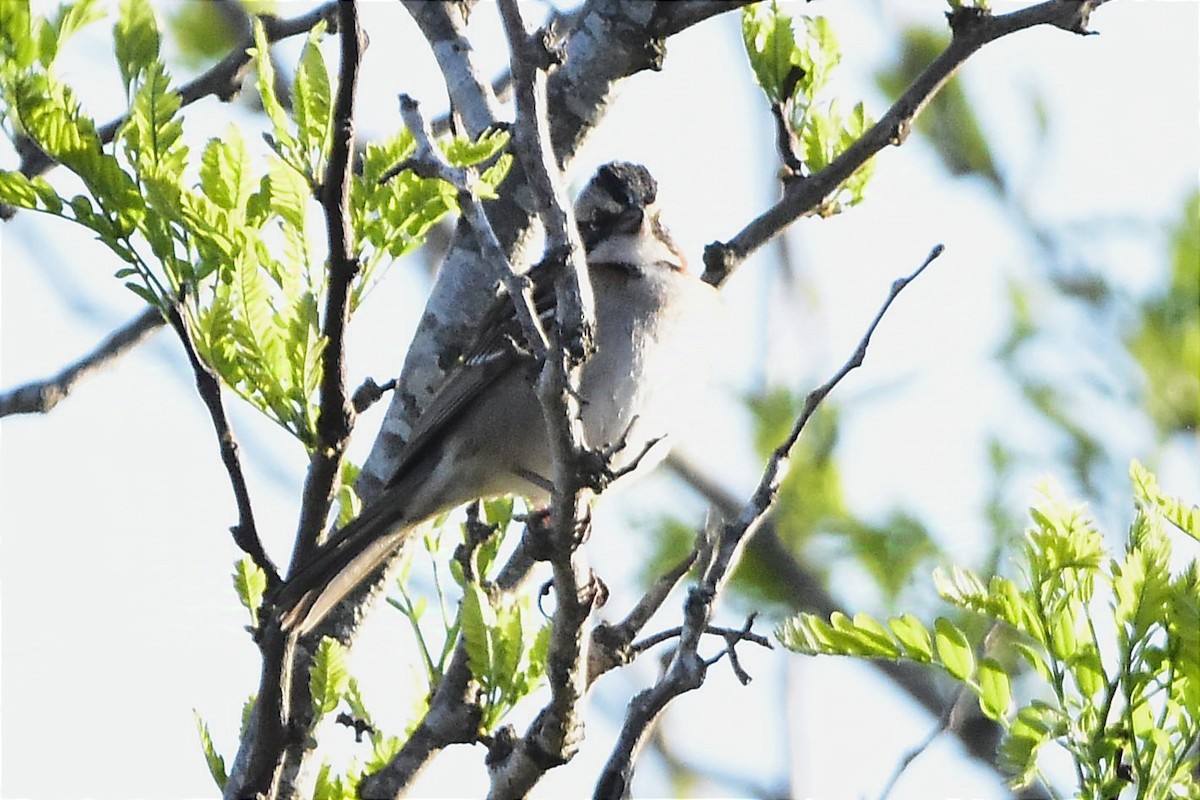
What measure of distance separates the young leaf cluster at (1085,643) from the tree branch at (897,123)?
1209 mm

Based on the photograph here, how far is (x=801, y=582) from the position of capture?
4.97 meters

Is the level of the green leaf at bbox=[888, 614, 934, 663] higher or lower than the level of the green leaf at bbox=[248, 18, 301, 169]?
lower

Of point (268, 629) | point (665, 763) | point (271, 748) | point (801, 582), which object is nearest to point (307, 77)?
point (268, 629)

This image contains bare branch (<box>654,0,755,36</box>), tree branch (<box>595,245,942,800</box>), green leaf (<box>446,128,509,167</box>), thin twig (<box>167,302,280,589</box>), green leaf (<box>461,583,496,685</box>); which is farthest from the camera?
green leaf (<box>461,583,496,685</box>)

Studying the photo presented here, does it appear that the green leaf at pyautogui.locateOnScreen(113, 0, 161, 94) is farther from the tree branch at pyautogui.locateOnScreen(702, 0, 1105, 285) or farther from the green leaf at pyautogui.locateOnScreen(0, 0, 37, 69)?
the tree branch at pyautogui.locateOnScreen(702, 0, 1105, 285)

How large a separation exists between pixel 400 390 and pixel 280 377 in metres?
1.26

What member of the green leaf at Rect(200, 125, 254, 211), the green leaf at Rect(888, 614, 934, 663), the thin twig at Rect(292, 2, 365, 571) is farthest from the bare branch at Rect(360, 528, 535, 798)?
the green leaf at Rect(200, 125, 254, 211)

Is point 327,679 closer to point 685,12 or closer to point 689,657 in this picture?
point 689,657

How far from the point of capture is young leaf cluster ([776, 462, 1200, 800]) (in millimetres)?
2662

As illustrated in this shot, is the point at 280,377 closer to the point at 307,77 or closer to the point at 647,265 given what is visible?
the point at 307,77

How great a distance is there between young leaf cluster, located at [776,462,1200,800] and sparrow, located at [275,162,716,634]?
1.30 meters

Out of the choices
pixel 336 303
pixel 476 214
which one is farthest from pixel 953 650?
pixel 336 303

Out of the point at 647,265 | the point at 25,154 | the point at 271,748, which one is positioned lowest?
the point at 271,748

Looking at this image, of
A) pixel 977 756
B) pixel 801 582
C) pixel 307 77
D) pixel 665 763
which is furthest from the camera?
pixel 665 763
